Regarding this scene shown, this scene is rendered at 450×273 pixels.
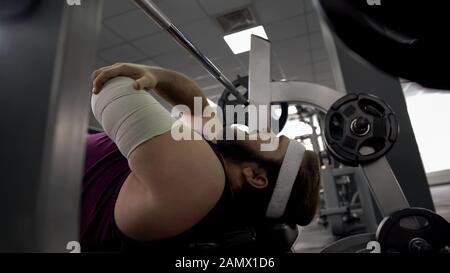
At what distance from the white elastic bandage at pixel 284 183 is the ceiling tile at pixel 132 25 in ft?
6.88

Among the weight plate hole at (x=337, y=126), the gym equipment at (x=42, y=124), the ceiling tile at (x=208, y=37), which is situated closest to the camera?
the gym equipment at (x=42, y=124)

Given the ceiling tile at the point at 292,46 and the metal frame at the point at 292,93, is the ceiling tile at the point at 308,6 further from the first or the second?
the metal frame at the point at 292,93

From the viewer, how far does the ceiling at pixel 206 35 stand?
240 cm

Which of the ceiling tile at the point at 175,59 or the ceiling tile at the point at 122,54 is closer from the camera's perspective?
the ceiling tile at the point at 122,54

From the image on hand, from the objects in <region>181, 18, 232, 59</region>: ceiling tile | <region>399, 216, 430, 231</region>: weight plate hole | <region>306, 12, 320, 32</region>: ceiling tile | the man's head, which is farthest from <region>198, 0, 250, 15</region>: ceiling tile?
<region>399, 216, 430, 231</region>: weight plate hole

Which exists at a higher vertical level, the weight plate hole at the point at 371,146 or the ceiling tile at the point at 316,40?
the ceiling tile at the point at 316,40

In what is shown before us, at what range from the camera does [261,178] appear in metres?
0.65

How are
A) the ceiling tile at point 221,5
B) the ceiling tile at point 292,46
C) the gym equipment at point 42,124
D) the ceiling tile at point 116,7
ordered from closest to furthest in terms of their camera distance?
the gym equipment at point 42,124 → the ceiling tile at point 116,7 → the ceiling tile at point 221,5 → the ceiling tile at point 292,46

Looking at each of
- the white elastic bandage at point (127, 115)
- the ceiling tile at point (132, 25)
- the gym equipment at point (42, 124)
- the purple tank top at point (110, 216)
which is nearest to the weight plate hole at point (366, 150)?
the purple tank top at point (110, 216)

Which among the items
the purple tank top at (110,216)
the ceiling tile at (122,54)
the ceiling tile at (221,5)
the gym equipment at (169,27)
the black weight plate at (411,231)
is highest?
the ceiling tile at (122,54)

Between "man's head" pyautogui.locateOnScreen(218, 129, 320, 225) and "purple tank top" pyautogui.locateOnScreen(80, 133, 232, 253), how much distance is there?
2.7 inches
